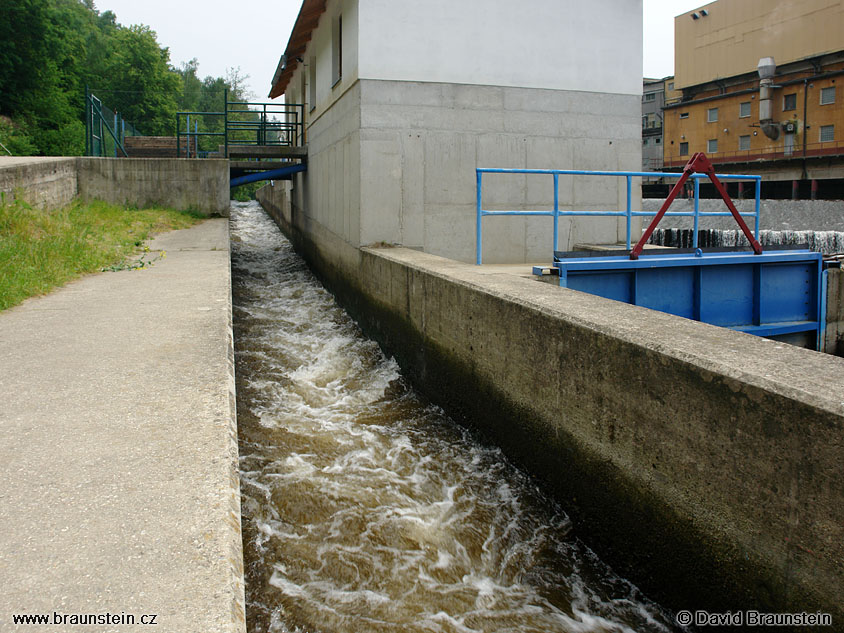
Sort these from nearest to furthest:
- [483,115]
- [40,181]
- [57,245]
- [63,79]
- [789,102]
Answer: [57,245]
[483,115]
[40,181]
[789,102]
[63,79]

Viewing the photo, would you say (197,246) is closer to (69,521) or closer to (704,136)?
(69,521)

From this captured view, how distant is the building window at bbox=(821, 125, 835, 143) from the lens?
34834 millimetres

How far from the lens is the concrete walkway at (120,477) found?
1.98m

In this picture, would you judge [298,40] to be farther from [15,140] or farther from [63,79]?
[63,79]

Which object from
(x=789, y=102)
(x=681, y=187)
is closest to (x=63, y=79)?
(x=789, y=102)

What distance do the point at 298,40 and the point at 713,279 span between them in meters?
13.0

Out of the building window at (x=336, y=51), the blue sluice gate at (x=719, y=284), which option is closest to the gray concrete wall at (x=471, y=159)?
the building window at (x=336, y=51)

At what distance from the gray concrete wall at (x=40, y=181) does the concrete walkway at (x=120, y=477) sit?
5.92 metres

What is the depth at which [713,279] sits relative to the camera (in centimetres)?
779

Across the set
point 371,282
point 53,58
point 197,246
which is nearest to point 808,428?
point 371,282

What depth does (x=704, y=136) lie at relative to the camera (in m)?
42.9

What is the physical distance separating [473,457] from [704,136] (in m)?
42.4

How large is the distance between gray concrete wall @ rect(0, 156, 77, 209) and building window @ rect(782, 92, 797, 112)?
116 feet

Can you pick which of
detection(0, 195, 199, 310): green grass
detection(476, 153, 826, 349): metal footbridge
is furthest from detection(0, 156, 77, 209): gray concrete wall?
detection(476, 153, 826, 349): metal footbridge
